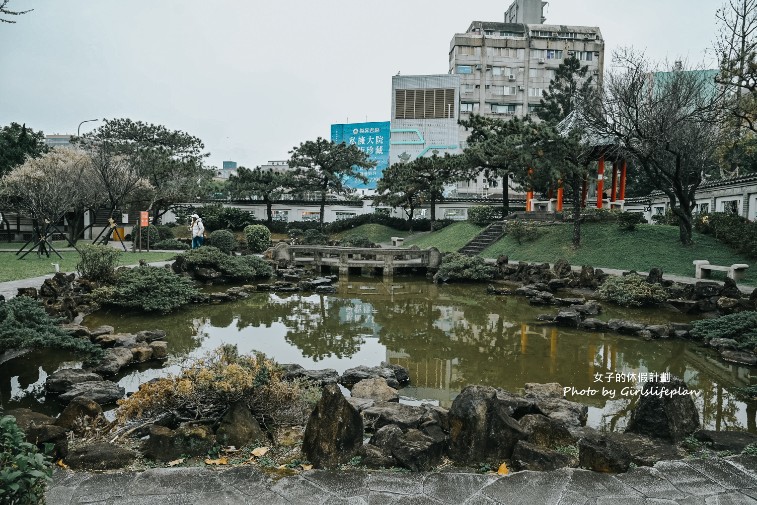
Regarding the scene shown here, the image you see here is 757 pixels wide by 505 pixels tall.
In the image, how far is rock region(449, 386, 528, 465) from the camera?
455 cm

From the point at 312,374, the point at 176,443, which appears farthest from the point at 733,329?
the point at 176,443

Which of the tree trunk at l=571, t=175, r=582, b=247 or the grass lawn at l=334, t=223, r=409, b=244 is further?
the grass lawn at l=334, t=223, r=409, b=244

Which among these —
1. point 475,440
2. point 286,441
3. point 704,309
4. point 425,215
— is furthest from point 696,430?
point 425,215

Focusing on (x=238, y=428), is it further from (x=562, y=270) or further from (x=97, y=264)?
(x=562, y=270)

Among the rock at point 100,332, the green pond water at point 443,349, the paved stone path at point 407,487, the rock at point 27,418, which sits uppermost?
the rock at point 27,418

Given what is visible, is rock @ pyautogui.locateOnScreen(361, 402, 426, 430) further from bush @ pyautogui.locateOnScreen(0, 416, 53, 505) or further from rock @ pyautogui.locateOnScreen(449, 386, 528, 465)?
bush @ pyautogui.locateOnScreen(0, 416, 53, 505)

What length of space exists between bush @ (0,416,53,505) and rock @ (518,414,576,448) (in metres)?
3.81

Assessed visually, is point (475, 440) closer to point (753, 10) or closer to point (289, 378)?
point (289, 378)

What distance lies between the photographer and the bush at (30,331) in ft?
23.5

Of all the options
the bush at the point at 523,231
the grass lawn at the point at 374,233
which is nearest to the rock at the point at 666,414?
the bush at the point at 523,231

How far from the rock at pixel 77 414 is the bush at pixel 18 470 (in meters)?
2.59

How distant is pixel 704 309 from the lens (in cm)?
1288

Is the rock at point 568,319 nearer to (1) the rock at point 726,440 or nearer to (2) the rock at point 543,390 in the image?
(2) the rock at point 543,390

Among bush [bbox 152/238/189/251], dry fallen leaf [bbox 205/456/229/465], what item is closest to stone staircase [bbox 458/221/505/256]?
bush [bbox 152/238/189/251]
